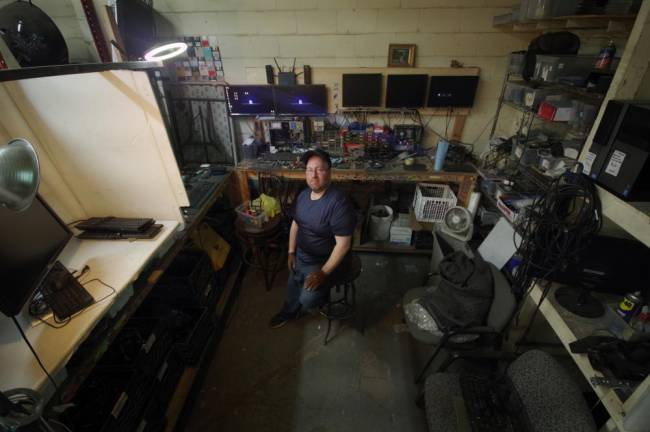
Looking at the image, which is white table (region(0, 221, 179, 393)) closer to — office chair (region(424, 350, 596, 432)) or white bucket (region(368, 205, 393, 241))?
office chair (region(424, 350, 596, 432))

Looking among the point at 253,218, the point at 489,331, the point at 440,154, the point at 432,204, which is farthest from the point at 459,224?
the point at 253,218

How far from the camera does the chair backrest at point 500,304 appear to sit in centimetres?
145

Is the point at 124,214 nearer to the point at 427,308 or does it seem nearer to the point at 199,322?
the point at 199,322

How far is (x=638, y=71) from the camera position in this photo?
1170 millimetres

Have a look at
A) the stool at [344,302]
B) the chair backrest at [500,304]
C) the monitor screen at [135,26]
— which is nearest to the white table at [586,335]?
the chair backrest at [500,304]

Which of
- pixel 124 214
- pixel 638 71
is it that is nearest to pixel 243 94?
pixel 124 214

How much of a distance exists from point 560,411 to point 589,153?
1.08 m

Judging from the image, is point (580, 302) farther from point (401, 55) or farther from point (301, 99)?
point (301, 99)

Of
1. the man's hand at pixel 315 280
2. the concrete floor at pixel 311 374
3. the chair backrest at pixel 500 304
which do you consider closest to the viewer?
the chair backrest at pixel 500 304

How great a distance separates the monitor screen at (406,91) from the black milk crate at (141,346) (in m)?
2.64

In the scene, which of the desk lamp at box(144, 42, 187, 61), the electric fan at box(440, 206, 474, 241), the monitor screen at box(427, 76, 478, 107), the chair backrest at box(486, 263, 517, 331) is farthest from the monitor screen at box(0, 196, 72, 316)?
the monitor screen at box(427, 76, 478, 107)

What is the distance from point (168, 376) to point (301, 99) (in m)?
2.50

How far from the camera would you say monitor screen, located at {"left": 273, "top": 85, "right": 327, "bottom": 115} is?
285 centimetres

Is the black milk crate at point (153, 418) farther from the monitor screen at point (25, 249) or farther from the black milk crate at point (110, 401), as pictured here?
the monitor screen at point (25, 249)
